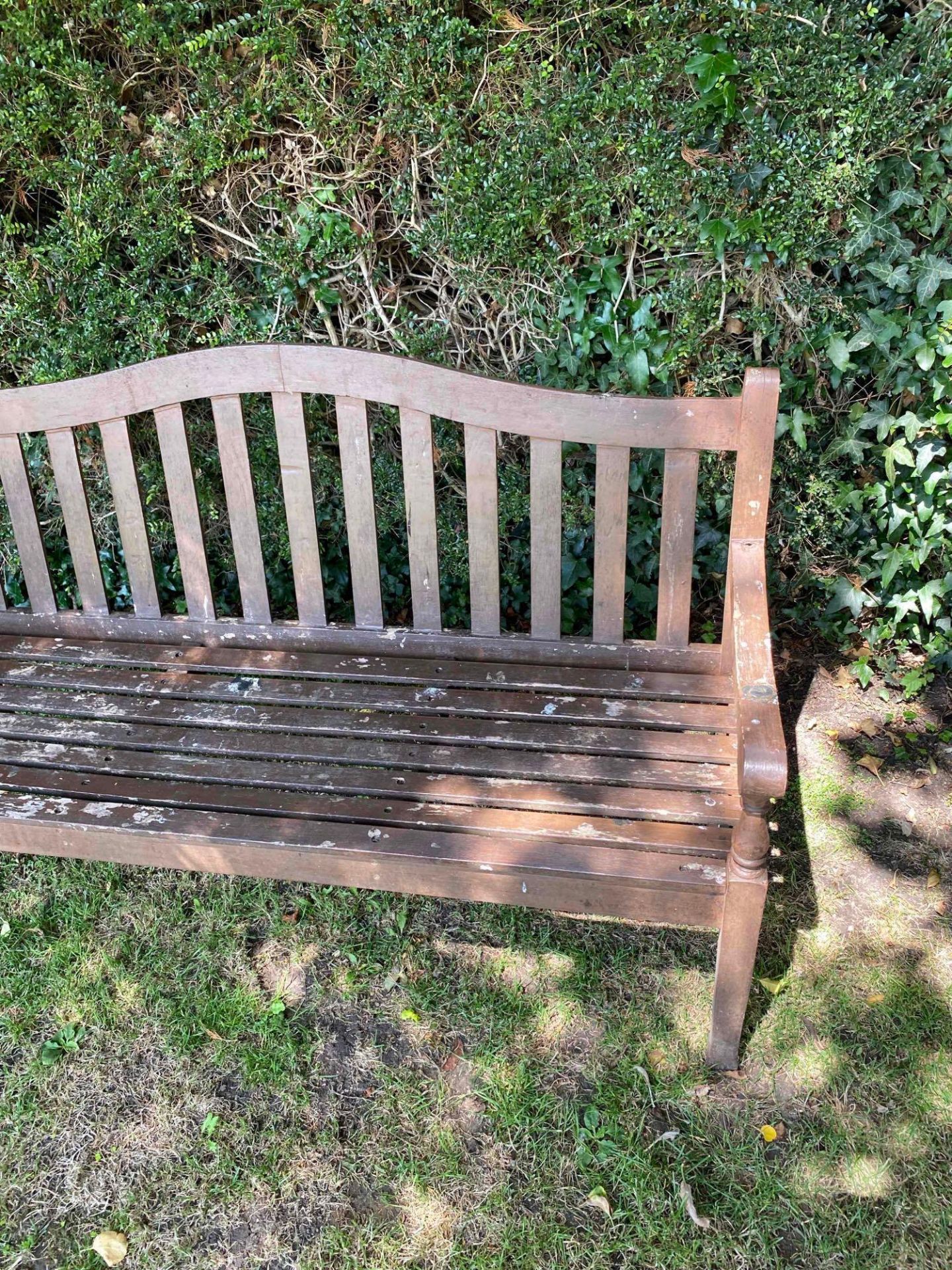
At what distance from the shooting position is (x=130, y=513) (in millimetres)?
2805

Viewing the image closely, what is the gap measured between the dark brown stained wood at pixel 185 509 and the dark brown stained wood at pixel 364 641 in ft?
0.22

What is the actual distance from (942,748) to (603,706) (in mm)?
1355

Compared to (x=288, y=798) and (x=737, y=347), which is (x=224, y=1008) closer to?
(x=288, y=798)

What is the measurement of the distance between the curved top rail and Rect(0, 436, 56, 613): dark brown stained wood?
0.26 feet

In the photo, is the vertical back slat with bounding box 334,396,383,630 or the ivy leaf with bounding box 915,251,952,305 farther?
the ivy leaf with bounding box 915,251,952,305

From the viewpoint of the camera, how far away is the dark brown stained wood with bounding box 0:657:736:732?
242cm

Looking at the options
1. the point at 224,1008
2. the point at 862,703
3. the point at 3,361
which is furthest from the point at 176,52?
the point at 862,703

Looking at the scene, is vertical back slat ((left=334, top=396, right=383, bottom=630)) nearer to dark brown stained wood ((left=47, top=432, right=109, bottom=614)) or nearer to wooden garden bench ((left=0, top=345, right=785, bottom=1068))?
wooden garden bench ((left=0, top=345, right=785, bottom=1068))

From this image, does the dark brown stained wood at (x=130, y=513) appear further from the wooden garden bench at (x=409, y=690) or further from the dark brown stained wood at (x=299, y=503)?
the dark brown stained wood at (x=299, y=503)

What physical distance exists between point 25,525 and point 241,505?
0.70 meters

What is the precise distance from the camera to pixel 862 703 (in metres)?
3.34

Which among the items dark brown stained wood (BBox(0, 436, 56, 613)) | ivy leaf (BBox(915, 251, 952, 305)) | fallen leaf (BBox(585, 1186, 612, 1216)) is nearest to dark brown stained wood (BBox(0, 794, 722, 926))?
fallen leaf (BBox(585, 1186, 612, 1216))

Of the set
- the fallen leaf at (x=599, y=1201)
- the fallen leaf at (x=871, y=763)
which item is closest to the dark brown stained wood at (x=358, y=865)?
the fallen leaf at (x=599, y=1201)

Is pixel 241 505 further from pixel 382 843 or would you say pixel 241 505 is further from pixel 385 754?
pixel 382 843
